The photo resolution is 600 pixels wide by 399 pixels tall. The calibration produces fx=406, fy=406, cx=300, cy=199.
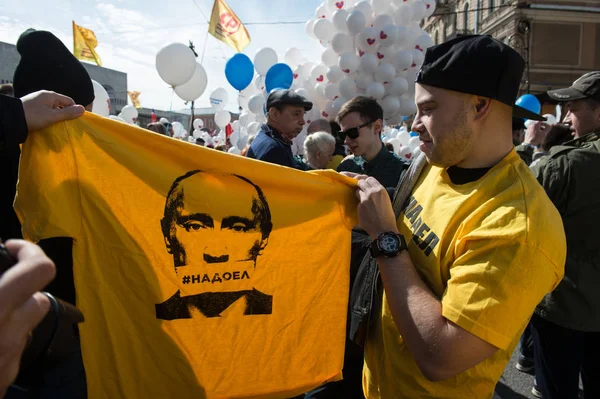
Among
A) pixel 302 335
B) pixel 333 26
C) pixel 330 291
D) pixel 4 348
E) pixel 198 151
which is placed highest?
pixel 333 26

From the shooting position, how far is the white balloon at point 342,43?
7.38 metres

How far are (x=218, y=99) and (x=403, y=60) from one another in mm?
7081

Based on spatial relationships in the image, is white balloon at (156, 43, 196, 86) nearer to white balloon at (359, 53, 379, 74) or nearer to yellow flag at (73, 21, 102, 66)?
white balloon at (359, 53, 379, 74)

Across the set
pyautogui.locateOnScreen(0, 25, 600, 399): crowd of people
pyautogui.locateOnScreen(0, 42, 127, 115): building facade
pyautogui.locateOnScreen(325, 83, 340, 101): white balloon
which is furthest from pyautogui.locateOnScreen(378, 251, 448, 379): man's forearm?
pyautogui.locateOnScreen(0, 42, 127, 115): building facade

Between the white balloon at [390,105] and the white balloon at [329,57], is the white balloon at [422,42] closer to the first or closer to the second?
the white balloon at [390,105]

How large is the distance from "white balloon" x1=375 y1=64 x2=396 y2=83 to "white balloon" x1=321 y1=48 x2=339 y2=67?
832mm

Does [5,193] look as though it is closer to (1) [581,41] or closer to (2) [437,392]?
(2) [437,392]

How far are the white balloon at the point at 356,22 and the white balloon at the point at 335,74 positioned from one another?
69cm

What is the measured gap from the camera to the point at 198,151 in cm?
161

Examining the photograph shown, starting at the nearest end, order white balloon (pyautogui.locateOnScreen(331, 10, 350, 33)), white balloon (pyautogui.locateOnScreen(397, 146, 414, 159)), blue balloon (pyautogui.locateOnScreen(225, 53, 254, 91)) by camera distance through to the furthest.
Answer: white balloon (pyautogui.locateOnScreen(331, 10, 350, 33)) < white balloon (pyautogui.locateOnScreen(397, 146, 414, 159)) < blue balloon (pyautogui.locateOnScreen(225, 53, 254, 91))

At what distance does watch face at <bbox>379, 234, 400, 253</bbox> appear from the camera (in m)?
1.28

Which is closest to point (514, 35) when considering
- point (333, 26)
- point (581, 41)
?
point (581, 41)

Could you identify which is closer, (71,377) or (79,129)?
(71,377)

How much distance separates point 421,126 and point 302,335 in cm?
97
